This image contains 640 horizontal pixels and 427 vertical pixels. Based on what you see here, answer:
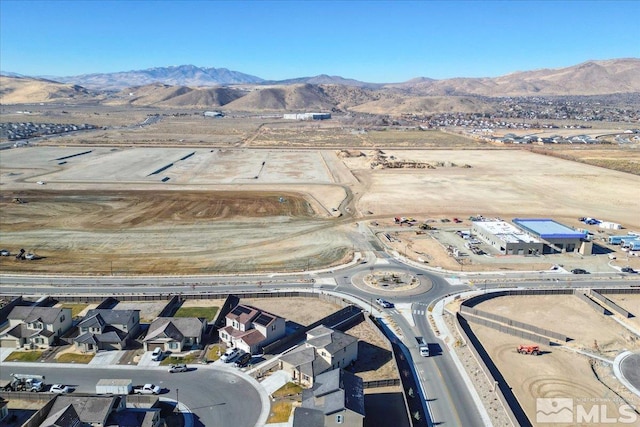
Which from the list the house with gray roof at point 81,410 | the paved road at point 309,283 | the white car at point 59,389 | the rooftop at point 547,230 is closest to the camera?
the house with gray roof at point 81,410

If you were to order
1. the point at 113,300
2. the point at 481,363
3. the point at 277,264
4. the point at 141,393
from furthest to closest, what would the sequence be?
the point at 277,264 → the point at 113,300 → the point at 481,363 → the point at 141,393

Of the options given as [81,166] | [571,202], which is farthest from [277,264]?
[81,166]

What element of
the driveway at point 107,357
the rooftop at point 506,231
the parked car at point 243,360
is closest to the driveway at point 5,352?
the driveway at point 107,357

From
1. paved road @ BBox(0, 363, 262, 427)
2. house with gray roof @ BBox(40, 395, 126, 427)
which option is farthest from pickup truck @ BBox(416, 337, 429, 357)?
house with gray roof @ BBox(40, 395, 126, 427)

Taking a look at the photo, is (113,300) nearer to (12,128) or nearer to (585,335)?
(585,335)

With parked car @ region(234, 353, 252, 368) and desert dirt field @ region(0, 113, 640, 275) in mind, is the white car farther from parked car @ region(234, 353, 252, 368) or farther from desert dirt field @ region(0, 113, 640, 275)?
desert dirt field @ region(0, 113, 640, 275)

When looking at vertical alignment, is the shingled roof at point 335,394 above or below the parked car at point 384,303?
above

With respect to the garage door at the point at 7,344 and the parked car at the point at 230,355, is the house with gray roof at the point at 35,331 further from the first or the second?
the parked car at the point at 230,355
